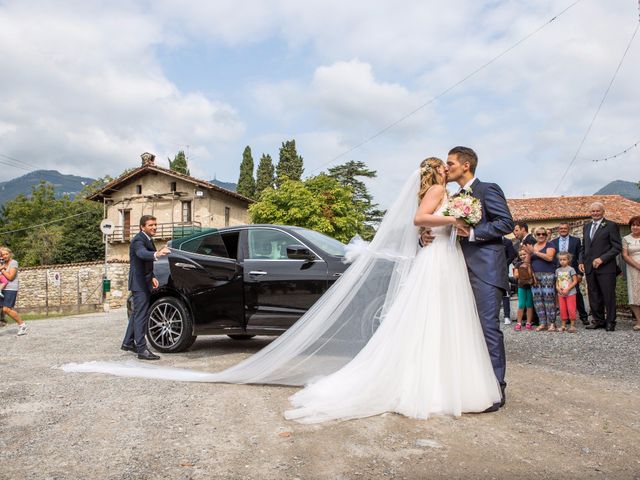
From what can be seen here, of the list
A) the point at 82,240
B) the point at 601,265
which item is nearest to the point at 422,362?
the point at 601,265

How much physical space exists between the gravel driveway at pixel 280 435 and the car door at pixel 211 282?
1.55 m

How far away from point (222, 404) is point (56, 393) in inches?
71.7

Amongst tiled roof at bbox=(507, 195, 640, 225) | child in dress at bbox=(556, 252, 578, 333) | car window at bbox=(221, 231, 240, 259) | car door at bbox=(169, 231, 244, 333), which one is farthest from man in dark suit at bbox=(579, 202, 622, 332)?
tiled roof at bbox=(507, 195, 640, 225)

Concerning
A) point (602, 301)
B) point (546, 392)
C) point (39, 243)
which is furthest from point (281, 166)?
point (546, 392)

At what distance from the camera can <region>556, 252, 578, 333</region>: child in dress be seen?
9.25 meters

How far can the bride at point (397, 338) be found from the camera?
418 cm

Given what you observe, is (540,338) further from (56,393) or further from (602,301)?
(56,393)

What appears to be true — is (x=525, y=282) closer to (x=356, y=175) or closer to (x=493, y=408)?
(x=493, y=408)

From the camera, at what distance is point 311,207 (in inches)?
1516

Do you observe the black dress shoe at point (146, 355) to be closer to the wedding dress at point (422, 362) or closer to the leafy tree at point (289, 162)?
the wedding dress at point (422, 362)

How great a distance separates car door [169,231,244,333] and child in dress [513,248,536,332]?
5.70 m

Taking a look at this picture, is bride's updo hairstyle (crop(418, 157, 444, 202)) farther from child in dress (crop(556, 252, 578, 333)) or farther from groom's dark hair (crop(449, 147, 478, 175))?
child in dress (crop(556, 252, 578, 333))

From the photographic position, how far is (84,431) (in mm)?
3795

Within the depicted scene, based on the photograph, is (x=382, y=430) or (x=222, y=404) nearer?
(x=382, y=430)
